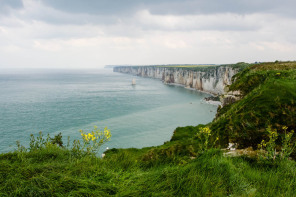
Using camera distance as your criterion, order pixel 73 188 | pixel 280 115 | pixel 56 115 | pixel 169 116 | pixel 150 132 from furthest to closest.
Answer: pixel 169 116 → pixel 56 115 → pixel 150 132 → pixel 280 115 → pixel 73 188

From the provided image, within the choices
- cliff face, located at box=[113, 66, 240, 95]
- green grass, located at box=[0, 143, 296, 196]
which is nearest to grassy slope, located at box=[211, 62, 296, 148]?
green grass, located at box=[0, 143, 296, 196]

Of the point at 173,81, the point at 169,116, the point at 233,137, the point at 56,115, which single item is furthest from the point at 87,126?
the point at 173,81

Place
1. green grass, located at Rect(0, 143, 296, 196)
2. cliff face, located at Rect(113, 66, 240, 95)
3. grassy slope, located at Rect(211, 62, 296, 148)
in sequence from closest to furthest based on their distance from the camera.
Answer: green grass, located at Rect(0, 143, 296, 196) → grassy slope, located at Rect(211, 62, 296, 148) → cliff face, located at Rect(113, 66, 240, 95)

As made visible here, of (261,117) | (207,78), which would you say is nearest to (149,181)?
(261,117)

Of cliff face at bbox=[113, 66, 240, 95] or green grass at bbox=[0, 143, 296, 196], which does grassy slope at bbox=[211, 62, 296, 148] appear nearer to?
green grass at bbox=[0, 143, 296, 196]

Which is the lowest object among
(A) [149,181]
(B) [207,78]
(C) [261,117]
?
(A) [149,181]

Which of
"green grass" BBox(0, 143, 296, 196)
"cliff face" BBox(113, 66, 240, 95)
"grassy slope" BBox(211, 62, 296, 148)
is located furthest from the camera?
"cliff face" BBox(113, 66, 240, 95)

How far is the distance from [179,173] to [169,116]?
2175 inches

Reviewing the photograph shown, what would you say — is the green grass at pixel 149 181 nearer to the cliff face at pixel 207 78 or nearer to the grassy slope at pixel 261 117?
the grassy slope at pixel 261 117

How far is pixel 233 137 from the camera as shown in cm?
725

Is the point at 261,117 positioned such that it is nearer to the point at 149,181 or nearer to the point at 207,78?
the point at 149,181

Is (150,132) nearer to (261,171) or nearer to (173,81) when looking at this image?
(261,171)

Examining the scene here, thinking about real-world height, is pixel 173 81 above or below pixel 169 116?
above

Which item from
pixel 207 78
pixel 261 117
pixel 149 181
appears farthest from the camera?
pixel 207 78
